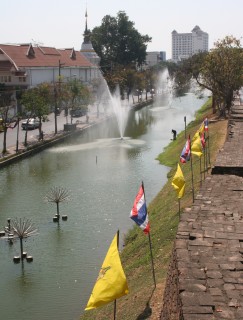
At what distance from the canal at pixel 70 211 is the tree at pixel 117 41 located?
47159 millimetres

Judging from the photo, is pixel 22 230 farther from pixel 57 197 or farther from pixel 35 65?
pixel 35 65

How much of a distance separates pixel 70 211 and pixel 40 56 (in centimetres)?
4571

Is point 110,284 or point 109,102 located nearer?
point 110,284

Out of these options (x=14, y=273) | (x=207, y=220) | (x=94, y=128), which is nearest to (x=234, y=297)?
(x=207, y=220)

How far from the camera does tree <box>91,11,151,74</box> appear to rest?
8975cm

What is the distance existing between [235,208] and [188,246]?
3.30 m

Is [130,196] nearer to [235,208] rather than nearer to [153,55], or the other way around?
[235,208]

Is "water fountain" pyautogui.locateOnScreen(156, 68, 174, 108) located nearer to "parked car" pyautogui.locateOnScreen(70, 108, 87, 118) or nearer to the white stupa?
the white stupa

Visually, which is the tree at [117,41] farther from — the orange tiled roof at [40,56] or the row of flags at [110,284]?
the row of flags at [110,284]

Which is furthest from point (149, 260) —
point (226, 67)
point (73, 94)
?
point (73, 94)

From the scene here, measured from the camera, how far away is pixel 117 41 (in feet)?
297

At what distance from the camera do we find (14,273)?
16.9 m

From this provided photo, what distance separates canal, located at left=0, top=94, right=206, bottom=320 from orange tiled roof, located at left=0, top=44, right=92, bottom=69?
61.9ft

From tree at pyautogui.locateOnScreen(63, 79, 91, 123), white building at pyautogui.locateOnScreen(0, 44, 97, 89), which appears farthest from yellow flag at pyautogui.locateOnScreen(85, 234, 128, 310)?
white building at pyautogui.locateOnScreen(0, 44, 97, 89)
